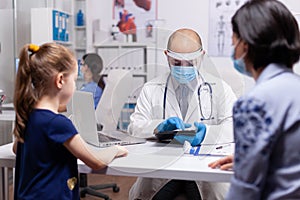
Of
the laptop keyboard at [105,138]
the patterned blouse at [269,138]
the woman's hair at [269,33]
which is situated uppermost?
the woman's hair at [269,33]

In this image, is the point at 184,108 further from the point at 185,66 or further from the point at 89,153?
the point at 89,153

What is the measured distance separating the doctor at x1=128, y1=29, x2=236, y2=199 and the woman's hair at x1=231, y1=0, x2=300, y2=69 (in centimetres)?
67

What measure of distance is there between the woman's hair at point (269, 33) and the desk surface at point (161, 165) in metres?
0.45

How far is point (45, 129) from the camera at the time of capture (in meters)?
1.13

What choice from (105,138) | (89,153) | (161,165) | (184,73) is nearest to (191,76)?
(184,73)

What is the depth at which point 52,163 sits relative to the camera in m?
1.16

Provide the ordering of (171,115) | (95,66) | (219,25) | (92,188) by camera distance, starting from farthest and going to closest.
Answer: (219,25) → (92,188) → (95,66) → (171,115)

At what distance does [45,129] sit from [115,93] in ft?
3.51

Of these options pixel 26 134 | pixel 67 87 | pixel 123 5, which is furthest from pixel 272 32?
pixel 123 5

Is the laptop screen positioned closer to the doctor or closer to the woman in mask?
the doctor

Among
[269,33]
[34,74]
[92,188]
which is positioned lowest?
[92,188]

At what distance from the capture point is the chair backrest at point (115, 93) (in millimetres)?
1996

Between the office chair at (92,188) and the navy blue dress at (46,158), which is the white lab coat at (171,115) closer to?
the navy blue dress at (46,158)

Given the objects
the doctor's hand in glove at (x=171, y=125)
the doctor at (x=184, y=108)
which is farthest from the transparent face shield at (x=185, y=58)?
the doctor's hand in glove at (x=171, y=125)
